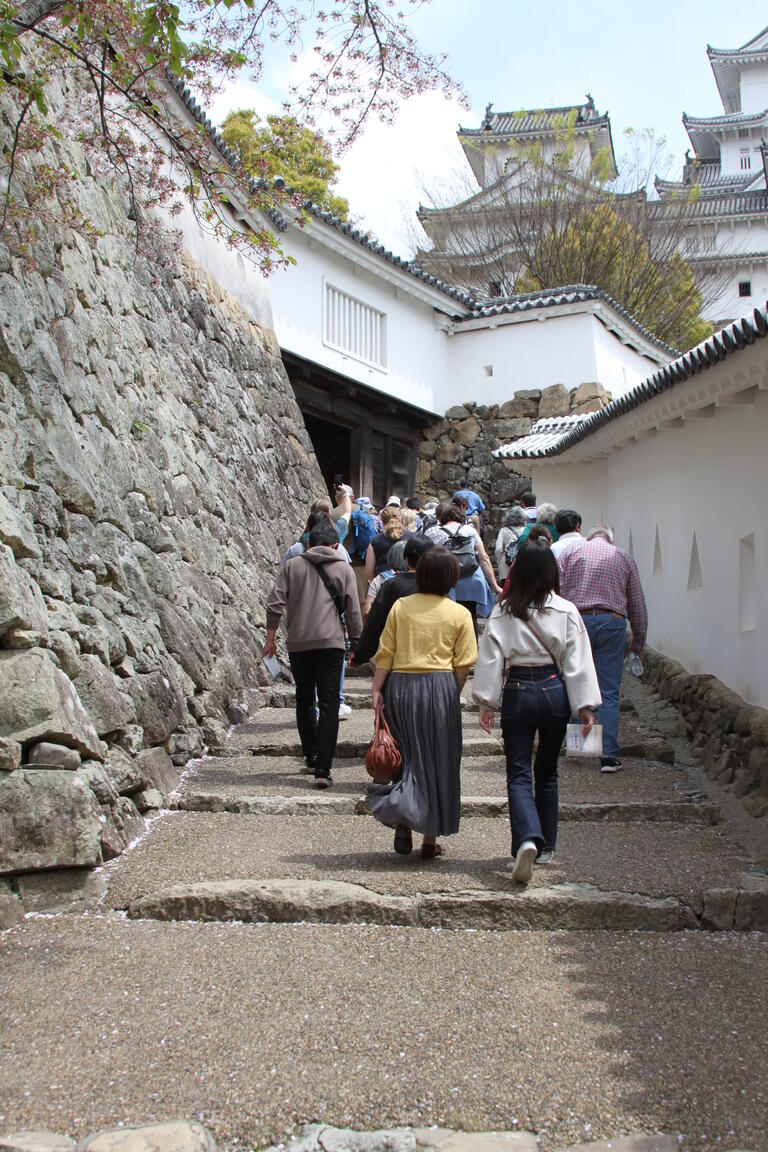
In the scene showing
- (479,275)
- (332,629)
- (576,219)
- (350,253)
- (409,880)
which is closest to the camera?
(409,880)

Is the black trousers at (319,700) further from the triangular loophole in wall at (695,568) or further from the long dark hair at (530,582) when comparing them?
the triangular loophole in wall at (695,568)

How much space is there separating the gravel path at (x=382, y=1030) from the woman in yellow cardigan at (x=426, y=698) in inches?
27.8

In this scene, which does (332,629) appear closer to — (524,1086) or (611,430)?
(524,1086)

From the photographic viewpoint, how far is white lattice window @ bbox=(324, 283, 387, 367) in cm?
1596

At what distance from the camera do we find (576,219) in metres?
23.2

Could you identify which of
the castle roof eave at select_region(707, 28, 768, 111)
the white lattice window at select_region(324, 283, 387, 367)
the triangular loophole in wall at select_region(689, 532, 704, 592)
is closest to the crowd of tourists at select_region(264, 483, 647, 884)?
the triangular loophole in wall at select_region(689, 532, 704, 592)

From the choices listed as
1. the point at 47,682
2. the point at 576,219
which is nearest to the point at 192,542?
the point at 47,682

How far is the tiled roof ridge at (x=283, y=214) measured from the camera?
760 cm

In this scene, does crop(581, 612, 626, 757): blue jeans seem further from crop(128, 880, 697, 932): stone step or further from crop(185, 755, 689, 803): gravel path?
crop(128, 880, 697, 932): stone step

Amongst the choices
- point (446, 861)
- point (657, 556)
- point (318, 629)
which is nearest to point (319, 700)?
point (318, 629)

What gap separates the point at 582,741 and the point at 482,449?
1494cm

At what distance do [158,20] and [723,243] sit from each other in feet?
113

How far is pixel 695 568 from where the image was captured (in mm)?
8742

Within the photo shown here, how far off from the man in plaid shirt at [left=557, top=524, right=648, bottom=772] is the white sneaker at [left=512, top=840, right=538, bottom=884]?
8.39ft
